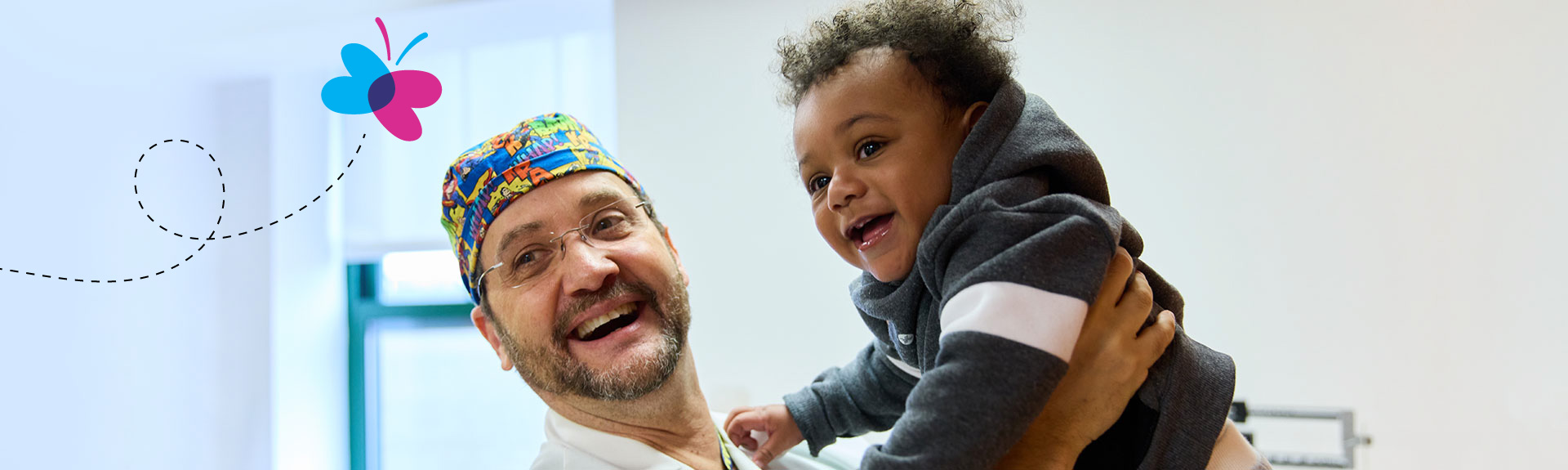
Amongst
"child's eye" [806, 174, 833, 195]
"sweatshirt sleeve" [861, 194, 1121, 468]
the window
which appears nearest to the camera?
"sweatshirt sleeve" [861, 194, 1121, 468]

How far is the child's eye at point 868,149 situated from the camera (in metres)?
1.14

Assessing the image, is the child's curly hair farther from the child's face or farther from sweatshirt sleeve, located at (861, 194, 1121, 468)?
sweatshirt sleeve, located at (861, 194, 1121, 468)

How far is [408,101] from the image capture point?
1.50 metres

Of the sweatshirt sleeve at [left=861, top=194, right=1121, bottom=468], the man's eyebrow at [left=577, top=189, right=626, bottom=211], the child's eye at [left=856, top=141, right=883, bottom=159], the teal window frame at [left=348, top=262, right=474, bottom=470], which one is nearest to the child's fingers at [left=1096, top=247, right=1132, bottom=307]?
the sweatshirt sleeve at [left=861, top=194, right=1121, bottom=468]

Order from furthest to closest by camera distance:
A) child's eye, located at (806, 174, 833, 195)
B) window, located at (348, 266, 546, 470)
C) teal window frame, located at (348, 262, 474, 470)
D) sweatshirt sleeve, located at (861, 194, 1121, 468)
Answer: window, located at (348, 266, 546, 470), teal window frame, located at (348, 262, 474, 470), child's eye, located at (806, 174, 833, 195), sweatshirt sleeve, located at (861, 194, 1121, 468)

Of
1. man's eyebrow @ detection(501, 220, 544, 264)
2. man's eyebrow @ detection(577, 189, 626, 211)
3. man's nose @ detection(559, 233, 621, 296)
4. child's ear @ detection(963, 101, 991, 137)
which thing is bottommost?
man's nose @ detection(559, 233, 621, 296)

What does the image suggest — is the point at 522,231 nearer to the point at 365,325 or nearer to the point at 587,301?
the point at 587,301

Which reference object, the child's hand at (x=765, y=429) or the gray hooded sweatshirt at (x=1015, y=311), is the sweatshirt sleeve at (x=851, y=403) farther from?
the gray hooded sweatshirt at (x=1015, y=311)

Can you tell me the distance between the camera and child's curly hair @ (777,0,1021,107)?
1166 millimetres

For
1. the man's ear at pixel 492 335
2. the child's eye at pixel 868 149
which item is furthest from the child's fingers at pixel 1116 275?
the man's ear at pixel 492 335

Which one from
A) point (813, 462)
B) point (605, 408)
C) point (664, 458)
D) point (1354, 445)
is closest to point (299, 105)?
point (605, 408)

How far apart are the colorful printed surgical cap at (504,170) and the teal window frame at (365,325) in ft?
2.63

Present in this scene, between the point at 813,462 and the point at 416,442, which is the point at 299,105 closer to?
the point at 813,462

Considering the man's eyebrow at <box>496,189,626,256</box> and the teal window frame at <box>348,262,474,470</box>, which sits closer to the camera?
the man's eyebrow at <box>496,189,626,256</box>
